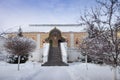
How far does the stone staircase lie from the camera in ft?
110

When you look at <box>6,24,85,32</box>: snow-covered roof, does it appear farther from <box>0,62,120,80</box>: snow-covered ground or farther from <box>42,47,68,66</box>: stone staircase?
<box>0,62,120,80</box>: snow-covered ground

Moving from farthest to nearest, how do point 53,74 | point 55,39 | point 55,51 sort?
1. point 55,39
2. point 55,51
3. point 53,74

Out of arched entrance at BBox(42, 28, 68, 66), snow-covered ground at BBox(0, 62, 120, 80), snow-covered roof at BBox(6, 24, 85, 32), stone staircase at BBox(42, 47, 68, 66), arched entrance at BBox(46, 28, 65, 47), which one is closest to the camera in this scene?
snow-covered ground at BBox(0, 62, 120, 80)

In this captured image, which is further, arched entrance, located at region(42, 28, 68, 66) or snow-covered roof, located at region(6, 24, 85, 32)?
snow-covered roof, located at region(6, 24, 85, 32)

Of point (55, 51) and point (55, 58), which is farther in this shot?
point (55, 51)

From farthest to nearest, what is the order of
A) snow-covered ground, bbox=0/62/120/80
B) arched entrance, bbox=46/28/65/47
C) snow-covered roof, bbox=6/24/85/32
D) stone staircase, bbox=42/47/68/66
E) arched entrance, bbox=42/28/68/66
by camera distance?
1. snow-covered roof, bbox=6/24/85/32
2. arched entrance, bbox=46/28/65/47
3. arched entrance, bbox=42/28/68/66
4. stone staircase, bbox=42/47/68/66
5. snow-covered ground, bbox=0/62/120/80

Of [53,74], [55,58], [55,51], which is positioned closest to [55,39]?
[55,51]

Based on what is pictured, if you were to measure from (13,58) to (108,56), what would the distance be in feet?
85.8

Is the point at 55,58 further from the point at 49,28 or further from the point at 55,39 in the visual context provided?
the point at 49,28

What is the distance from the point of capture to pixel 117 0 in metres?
11.5

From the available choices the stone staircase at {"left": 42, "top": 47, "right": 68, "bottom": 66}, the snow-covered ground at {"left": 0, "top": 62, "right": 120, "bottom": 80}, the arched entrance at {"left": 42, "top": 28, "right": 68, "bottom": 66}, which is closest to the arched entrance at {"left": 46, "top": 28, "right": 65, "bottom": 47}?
the arched entrance at {"left": 42, "top": 28, "right": 68, "bottom": 66}

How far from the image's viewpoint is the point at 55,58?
3556 centimetres

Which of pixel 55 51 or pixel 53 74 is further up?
pixel 55 51

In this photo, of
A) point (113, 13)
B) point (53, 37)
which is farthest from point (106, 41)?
point (53, 37)
